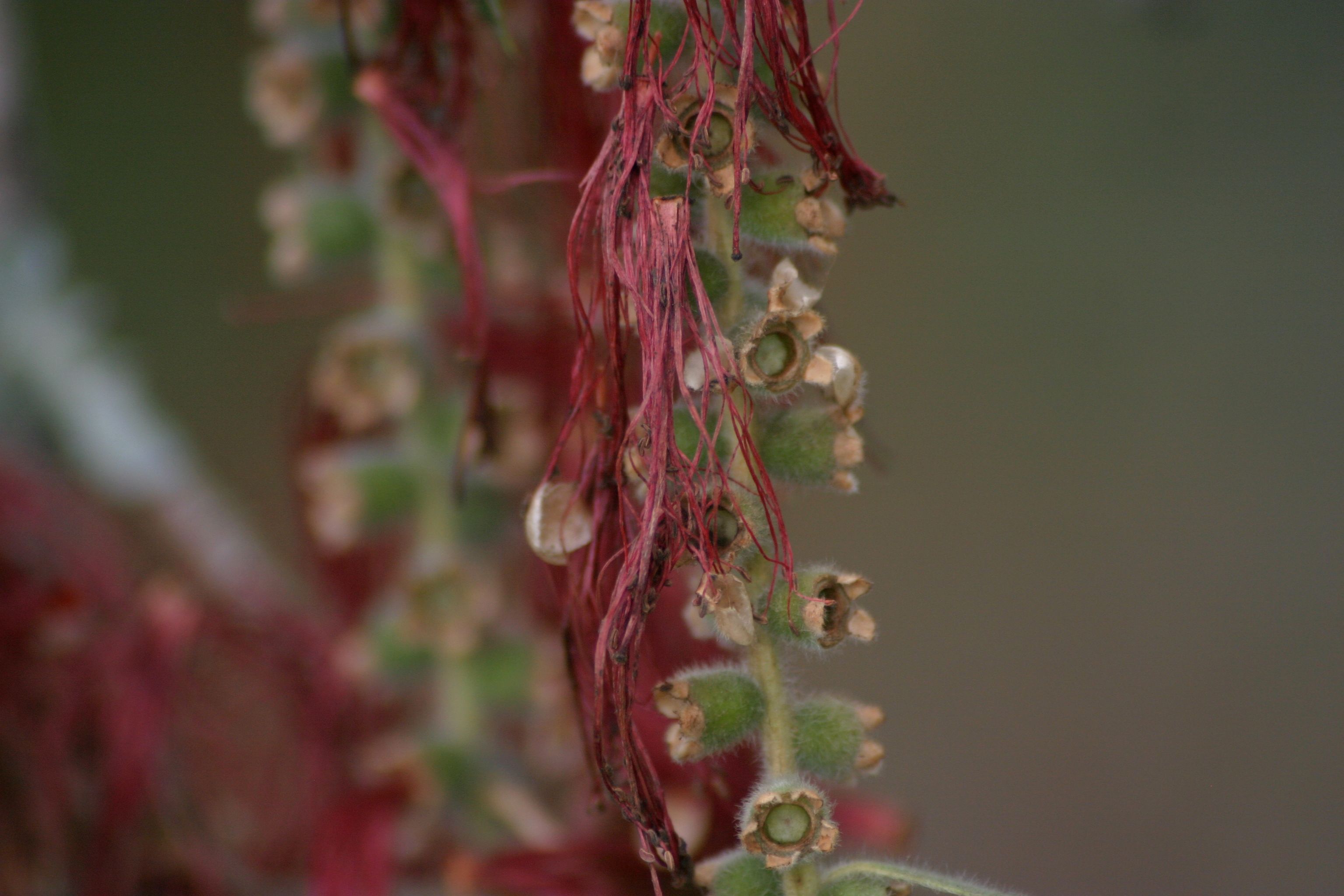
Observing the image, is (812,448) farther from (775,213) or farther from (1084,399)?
(1084,399)

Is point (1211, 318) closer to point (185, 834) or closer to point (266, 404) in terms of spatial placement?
point (185, 834)

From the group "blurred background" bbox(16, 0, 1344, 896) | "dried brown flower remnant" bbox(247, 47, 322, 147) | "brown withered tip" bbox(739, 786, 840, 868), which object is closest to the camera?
"brown withered tip" bbox(739, 786, 840, 868)

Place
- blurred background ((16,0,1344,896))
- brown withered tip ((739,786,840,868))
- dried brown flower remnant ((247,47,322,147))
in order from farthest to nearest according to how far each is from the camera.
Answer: blurred background ((16,0,1344,896)) → dried brown flower remnant ((247,47,322,147)) → brown withered tip ((739,786,840,868))

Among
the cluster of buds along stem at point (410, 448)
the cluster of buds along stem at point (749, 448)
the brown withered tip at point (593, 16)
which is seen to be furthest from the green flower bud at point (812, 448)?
the cluster of buds along stem at point (410, 448)

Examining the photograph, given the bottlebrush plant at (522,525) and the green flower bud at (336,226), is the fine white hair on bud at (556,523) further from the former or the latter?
the green flower bud at (336,226)

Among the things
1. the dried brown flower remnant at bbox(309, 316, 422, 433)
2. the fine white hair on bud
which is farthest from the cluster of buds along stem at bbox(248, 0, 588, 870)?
the fine white hair on bud

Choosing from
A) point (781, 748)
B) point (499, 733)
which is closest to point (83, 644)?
point (499, 733)

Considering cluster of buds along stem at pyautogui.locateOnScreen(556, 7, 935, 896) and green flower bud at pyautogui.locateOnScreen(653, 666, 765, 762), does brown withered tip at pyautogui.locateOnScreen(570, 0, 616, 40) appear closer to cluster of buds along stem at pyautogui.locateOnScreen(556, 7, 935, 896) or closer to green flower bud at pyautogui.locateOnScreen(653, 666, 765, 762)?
cluster of buds along stem at pyautogui.locateOnScreen(556, 7, 935, 896)
